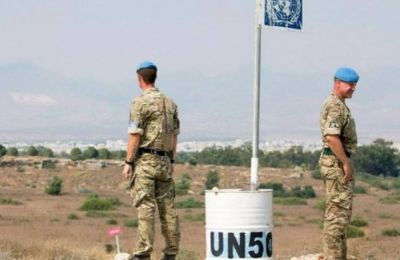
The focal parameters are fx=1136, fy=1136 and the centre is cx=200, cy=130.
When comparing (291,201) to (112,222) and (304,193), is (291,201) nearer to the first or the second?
(304,193)

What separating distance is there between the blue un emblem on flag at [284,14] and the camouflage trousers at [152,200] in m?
1.80

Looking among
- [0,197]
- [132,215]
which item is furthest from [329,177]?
[0,197]

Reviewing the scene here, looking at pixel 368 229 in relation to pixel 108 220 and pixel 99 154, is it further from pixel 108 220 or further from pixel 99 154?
pixel 99 154

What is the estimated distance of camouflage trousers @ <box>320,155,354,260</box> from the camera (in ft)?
37.9

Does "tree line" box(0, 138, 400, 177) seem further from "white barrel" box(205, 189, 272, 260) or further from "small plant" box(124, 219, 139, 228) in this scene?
"white barrel" box(205, 189, 272, 260)

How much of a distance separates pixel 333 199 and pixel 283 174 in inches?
2616

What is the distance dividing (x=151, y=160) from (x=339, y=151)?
1.90 meters

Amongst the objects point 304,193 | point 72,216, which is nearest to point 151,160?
point 72,216

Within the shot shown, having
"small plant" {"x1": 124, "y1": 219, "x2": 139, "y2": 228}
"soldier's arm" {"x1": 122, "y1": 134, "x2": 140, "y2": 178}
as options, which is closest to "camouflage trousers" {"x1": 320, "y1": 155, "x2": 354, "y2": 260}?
"soldier's arm" {"x1": 122, "y1": 134, "x2": 140, "y2": 178}

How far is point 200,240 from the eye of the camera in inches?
1373

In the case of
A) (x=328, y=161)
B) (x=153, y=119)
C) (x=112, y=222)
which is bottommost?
(x=112, y=222)

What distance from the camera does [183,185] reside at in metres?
68.0

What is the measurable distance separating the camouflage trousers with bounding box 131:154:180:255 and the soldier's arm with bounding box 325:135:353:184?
167cm

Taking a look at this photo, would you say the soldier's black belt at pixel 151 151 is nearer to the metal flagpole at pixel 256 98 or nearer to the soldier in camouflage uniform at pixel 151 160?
the soldier in camouflage uniform at pixel 151 160
